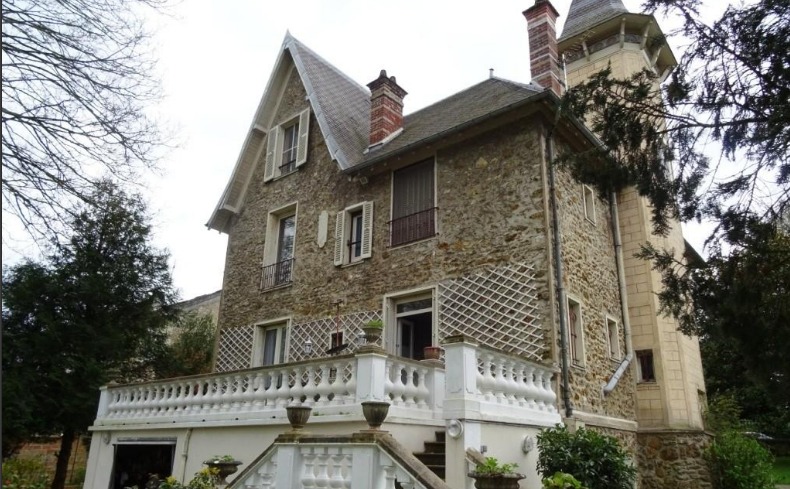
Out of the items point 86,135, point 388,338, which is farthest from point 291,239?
point 86,135

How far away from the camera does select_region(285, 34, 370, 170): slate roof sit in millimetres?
13352

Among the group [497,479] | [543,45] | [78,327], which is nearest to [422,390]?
[497,479]

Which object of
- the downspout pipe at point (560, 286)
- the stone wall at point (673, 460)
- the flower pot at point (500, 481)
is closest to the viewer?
the flower pot at point (500, 481)

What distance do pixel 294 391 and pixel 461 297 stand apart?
12.3ft

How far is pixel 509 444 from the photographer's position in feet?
24.1

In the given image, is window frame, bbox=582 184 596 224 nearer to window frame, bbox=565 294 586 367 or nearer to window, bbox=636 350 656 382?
window frame, bbox=565 294 586 367

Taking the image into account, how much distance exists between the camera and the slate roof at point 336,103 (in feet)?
43.8

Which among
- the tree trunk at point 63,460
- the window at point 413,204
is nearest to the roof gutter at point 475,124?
the window at point 413,204

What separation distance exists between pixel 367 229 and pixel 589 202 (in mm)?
4576

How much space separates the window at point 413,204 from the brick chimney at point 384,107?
1.77m

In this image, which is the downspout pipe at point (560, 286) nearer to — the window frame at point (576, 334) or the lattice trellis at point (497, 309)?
the window frame at point (576, 334)

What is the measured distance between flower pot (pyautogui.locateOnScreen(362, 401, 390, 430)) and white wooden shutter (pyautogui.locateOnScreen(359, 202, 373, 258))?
256 inches

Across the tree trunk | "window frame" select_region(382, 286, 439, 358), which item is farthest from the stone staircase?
the tree trunk

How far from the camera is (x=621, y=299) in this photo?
40.2 ft
